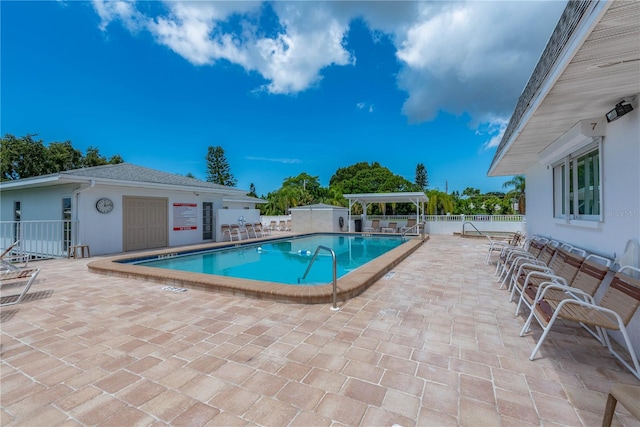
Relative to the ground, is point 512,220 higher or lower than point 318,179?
lower

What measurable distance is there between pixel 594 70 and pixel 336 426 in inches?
135

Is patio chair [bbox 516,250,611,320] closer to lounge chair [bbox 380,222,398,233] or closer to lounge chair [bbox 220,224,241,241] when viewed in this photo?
lounge chair [bbox 220,224,241,241]

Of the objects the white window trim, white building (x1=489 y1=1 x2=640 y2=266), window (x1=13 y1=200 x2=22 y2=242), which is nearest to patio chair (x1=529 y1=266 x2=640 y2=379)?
white building (x1=489 y1=1 x2=640 y2=266)

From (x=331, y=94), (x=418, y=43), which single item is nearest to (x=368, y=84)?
(x=331, y=94)

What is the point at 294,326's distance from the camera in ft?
10.9

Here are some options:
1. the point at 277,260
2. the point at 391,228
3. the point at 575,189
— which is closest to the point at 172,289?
the point at 277,260

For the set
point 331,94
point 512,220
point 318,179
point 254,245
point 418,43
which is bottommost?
point 254,245

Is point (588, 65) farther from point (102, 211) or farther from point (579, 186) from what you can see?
point (102, 211)

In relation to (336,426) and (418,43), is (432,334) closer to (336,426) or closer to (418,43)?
(336,426)

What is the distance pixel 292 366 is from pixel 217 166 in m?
44.9

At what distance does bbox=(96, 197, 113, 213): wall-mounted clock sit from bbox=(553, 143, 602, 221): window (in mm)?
12360

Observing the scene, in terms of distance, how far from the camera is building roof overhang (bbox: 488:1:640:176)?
1713 millimetres

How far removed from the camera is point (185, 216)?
12031 mm

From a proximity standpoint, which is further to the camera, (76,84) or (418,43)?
(76,84)
